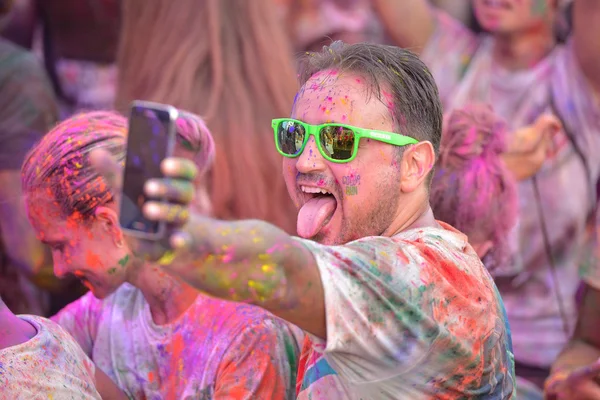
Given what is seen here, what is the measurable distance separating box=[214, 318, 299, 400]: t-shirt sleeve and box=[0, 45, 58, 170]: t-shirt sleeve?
7.72 feet

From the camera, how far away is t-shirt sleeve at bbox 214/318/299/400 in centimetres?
248

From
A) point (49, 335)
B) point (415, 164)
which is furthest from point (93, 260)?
point (415, 164)

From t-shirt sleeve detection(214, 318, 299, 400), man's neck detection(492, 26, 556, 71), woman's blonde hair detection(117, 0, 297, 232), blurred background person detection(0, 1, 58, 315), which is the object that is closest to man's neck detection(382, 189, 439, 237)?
t-shirt sleeve detection(214, 318, 299, 400)

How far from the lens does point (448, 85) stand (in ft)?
17.7

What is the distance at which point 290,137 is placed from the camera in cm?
229

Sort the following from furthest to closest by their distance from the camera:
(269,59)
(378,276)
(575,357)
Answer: (269,59), (575,357), (378,276)

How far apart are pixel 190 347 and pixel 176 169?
1.24 m

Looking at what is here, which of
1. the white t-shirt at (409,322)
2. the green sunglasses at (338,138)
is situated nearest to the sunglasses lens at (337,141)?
the green sunglasses at (338,138)

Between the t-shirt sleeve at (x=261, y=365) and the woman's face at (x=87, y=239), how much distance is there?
45 cm

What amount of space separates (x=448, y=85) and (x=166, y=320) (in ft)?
10.3

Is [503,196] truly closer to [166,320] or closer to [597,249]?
[597,249]

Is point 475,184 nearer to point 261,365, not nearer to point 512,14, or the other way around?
point 261,365

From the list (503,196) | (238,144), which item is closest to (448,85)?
(238,144)

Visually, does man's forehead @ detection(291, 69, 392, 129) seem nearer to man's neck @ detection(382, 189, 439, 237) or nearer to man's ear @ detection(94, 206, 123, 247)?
man's neck @ detection(382, 189, 439, 237)
